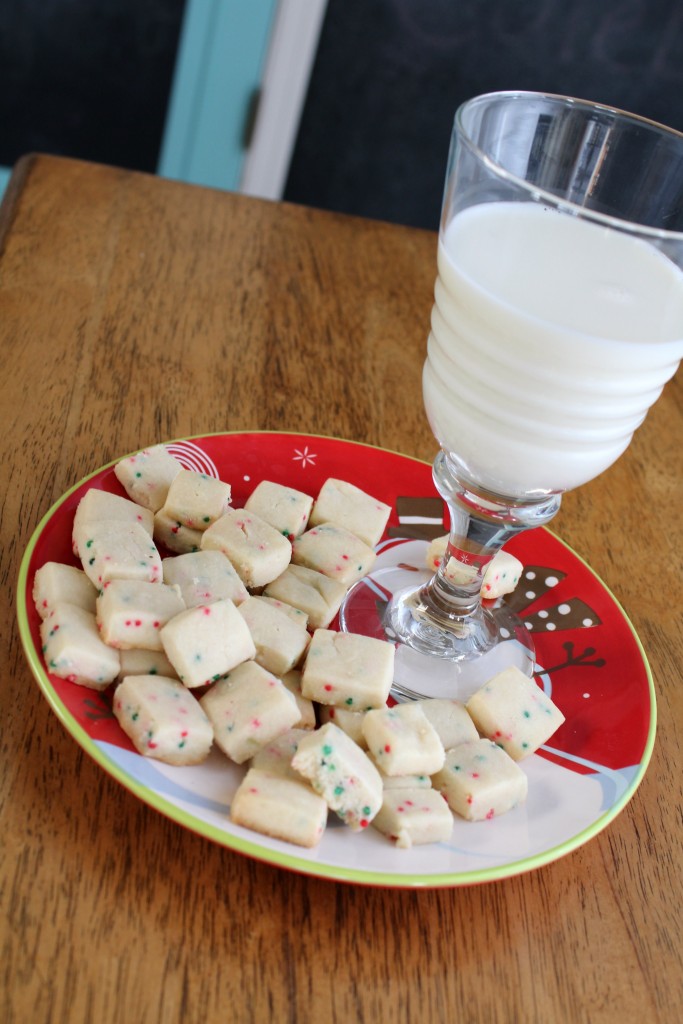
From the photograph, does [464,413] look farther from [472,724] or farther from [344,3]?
[344,3]

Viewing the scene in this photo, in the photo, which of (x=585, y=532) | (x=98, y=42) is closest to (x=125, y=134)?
(x=98, y=42)

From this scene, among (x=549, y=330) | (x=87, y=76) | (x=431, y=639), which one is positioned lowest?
(x=87, y=76)

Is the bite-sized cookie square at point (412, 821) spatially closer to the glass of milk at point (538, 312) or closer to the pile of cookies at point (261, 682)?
the pile of cookies at point (261, 682)

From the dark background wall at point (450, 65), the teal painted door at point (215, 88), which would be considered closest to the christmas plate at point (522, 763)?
the teal painted door at point (215, 88)

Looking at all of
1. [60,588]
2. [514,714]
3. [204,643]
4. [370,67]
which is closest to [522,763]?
[514,714]

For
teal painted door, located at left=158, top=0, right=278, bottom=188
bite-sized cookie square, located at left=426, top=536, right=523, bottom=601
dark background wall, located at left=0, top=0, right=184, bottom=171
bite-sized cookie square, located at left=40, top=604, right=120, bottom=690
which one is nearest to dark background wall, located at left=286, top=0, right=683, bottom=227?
teal painted door, located at left=158, top=0, right=278, bottom=188

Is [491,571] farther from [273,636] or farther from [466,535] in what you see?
[273,636]
